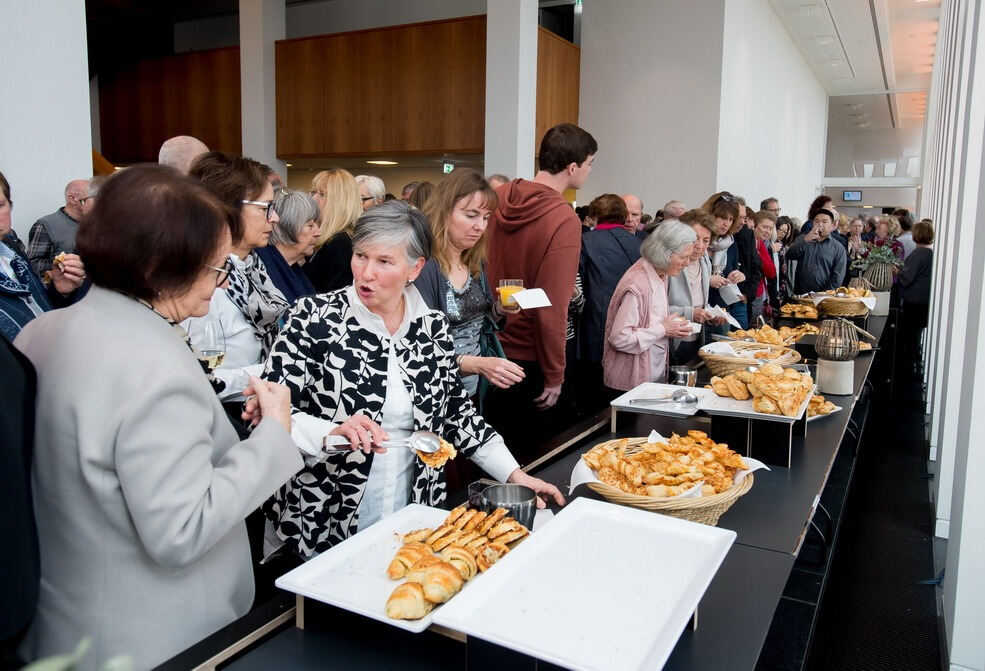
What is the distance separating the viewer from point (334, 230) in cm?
340

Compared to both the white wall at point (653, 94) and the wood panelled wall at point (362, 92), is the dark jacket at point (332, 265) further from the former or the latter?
the white wall at point (653, 94)

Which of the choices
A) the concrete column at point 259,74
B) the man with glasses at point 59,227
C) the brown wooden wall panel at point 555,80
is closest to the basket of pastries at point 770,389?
the man with glasses at point 59,227

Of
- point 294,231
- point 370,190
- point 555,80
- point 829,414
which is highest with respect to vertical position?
point 555,80

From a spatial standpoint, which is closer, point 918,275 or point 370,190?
point 370,190

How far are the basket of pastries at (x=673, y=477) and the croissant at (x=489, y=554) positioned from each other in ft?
1.37

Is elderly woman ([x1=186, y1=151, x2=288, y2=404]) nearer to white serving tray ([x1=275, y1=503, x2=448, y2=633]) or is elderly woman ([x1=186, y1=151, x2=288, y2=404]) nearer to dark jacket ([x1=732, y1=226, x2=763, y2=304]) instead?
white serving tray ([x1=275, y1=503, x2=448, y2=633])

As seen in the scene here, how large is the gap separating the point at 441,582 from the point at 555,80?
25.7ft

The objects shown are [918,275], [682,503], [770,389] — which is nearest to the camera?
[682,503]

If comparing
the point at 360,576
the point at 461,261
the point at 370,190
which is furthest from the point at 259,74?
the point at 360,576

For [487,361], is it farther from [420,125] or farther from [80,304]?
[420,125]

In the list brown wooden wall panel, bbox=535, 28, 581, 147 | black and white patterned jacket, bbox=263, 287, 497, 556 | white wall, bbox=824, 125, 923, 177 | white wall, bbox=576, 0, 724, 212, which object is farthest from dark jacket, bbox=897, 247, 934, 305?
white wall, bbox=824, 125, 923, 177

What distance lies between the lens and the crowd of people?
1.04 metres

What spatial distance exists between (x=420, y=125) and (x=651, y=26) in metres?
2.73

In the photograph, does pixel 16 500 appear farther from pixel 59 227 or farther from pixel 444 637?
pixel 59 227
